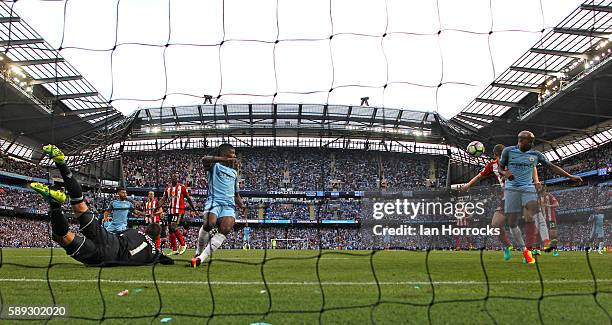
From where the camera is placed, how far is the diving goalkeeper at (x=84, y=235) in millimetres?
5625

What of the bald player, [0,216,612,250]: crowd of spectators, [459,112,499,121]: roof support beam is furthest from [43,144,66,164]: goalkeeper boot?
[459,112,499,121]: roof support beam

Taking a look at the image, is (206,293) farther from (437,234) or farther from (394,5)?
(437,234)

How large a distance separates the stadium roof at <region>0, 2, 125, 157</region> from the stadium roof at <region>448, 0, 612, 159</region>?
18.4 m

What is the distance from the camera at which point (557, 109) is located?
25.2 meters

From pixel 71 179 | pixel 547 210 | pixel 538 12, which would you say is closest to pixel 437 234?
pixel 547 210

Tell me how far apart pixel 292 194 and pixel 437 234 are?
20.7 m

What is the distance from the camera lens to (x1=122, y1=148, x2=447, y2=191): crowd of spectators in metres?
45.7

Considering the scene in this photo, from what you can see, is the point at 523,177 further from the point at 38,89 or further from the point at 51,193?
the point at 38,89

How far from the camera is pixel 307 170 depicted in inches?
1864

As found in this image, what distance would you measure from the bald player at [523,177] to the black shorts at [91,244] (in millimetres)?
5594

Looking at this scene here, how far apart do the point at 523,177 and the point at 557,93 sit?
20.0m

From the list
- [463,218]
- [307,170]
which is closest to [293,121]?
[307,170]

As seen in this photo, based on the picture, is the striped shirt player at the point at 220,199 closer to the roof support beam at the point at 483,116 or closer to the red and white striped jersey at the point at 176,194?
the red and white striped jersey at the point at 176,194

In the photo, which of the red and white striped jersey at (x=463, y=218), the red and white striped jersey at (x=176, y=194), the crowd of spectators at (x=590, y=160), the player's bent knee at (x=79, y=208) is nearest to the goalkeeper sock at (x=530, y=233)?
the player's bent knee at (x=79, y=208)
